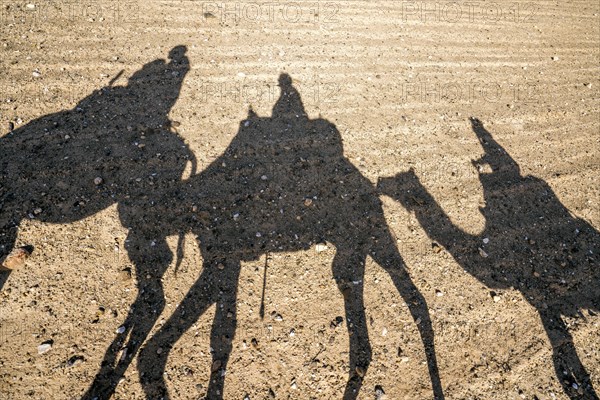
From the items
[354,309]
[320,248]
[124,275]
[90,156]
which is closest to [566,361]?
[354,309]

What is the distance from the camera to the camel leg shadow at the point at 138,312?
3.99m

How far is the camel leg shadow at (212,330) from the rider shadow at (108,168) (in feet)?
0.69

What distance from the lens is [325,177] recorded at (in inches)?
240

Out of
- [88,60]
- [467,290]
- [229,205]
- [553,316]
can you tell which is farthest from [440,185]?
[88,60]

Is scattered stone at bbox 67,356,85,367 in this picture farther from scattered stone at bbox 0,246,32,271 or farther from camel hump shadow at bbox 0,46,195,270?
camel hump shadow at bbox 0,46,195,270

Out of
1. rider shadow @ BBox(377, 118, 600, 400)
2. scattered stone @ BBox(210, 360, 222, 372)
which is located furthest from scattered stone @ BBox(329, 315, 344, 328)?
rider shadow @ BBox(377, 118, 600, 400)

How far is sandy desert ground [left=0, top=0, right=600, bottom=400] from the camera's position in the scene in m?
4.33

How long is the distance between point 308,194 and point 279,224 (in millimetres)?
704

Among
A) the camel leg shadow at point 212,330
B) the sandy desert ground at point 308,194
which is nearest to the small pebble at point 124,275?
the sandy desert ground at point 308,194

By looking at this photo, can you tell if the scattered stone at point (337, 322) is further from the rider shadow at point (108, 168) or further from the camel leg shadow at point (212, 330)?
the rider shadow at point (108, 168)

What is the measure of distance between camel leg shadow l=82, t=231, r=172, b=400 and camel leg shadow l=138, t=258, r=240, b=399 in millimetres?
157

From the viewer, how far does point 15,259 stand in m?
4.62

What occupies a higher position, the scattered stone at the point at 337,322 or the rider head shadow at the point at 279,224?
the rider head shadow at the point at 279,224

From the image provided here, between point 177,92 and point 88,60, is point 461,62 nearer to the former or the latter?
point 177,92
